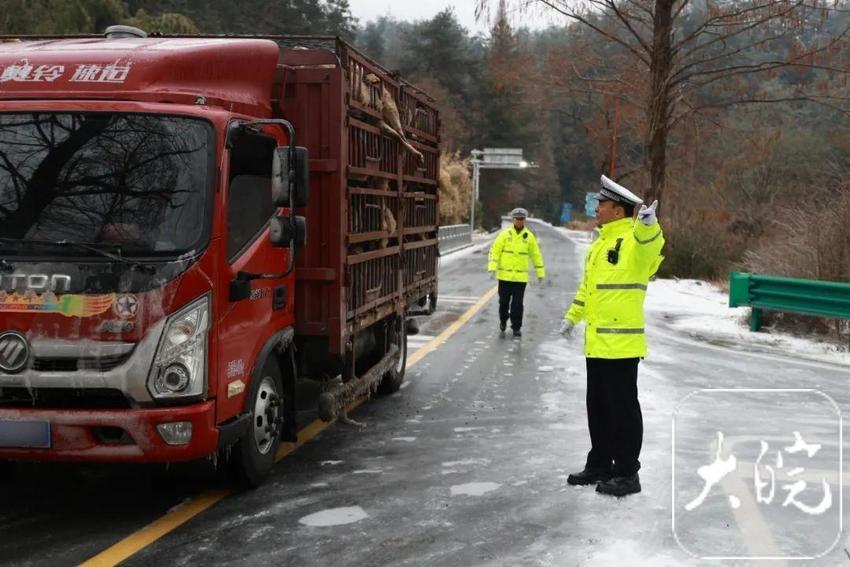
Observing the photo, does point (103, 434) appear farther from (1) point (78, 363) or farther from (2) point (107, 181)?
(2) point (107, 181)

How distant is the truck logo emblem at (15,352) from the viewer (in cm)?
444

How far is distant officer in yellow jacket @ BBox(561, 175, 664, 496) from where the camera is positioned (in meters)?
5.46

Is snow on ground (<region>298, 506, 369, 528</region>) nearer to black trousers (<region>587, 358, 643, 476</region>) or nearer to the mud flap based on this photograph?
the mud flap

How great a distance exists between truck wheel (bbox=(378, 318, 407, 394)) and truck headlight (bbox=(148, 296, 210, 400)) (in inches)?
150

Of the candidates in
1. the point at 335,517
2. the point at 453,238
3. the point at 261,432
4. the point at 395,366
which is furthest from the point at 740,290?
the point at 453,238

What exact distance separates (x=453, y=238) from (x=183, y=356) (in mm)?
34895

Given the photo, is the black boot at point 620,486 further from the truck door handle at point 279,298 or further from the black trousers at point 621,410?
the truck door handle at point 279,298

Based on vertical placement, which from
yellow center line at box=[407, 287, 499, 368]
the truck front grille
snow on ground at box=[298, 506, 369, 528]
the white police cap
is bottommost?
yellow center line at box=[407, 287, 499, 368]

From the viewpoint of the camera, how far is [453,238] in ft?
129

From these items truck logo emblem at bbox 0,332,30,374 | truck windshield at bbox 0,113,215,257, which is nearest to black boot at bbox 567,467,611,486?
truck windshield at bbox 0,113,215,257

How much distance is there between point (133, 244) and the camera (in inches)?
180

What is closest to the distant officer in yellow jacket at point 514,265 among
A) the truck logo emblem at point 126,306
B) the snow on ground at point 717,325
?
the snow on ground at point 717,325

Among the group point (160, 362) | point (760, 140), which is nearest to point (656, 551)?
point (160, 362)

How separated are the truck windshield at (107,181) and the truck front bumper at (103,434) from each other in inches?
33.1
